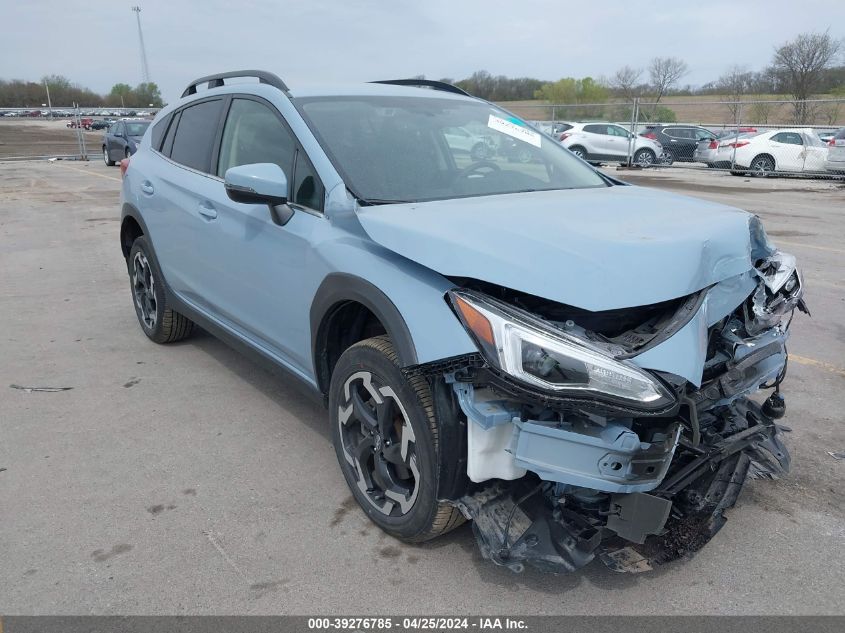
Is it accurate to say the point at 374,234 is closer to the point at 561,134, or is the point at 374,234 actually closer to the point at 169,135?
Result: the point at 169,135

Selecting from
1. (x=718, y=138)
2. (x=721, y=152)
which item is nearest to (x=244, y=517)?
(x=721, y=152)

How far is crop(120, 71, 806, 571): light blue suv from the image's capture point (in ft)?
7.16

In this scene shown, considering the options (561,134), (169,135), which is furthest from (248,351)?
(561,134)

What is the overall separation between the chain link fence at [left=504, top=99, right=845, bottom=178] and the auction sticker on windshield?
1204 cm

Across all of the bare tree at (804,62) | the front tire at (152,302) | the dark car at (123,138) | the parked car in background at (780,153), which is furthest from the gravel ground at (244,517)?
the bare tree at (804,62)

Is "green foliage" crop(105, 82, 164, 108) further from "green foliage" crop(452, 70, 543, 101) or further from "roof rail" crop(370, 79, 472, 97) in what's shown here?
"roof rail" crop(370, 79, 472, 97)

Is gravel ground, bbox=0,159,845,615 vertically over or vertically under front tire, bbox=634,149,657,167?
under

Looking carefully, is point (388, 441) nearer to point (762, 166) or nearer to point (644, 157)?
point (762, 166)

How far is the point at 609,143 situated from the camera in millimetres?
23156

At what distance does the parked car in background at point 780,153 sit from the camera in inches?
766

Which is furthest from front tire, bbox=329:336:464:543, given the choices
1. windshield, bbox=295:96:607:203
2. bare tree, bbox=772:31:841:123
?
bare tree, bbox=772:31:841:123

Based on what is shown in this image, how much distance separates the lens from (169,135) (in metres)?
4.90

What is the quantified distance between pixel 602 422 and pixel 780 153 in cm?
2097

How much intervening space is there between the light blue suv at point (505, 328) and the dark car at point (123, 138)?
21.6m
